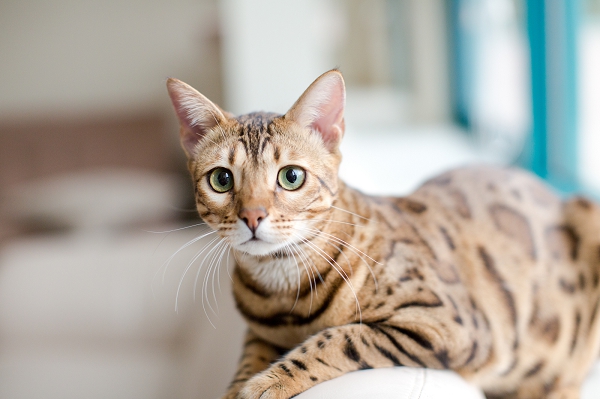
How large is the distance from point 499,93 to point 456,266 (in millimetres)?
2172

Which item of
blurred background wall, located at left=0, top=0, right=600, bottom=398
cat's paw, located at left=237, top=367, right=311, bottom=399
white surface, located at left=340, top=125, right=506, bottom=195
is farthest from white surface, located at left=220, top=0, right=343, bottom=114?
cat's paw, located at left=237, top=367, right=311, bottom=399

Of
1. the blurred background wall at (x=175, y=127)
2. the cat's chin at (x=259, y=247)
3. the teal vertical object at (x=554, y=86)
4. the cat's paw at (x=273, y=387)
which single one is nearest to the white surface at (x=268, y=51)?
the blurred background wall at (x=175, y=127)

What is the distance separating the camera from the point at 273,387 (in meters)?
0.71

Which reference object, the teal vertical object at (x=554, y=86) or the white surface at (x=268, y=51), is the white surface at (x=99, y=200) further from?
the teal vertical object at (x=554, y=86)

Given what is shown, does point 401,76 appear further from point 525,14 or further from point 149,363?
point 149,363

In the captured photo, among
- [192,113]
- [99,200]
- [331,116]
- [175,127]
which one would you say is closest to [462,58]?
[175,127]

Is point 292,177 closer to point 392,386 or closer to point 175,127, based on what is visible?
point 392,386

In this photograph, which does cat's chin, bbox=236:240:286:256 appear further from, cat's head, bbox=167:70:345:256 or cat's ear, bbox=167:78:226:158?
cat's ear, bbox=167:78:226:158

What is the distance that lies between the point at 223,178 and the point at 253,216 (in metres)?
0.10

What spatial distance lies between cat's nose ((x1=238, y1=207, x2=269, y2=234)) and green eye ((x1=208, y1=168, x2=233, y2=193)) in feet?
0.24

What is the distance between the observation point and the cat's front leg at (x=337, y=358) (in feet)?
2.37

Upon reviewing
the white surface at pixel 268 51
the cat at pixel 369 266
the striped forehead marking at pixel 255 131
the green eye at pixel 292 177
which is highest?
the white surface at pixel 268 51

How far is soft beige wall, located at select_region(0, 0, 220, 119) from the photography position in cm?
420

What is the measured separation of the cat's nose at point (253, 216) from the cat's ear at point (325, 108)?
0.19 meters
